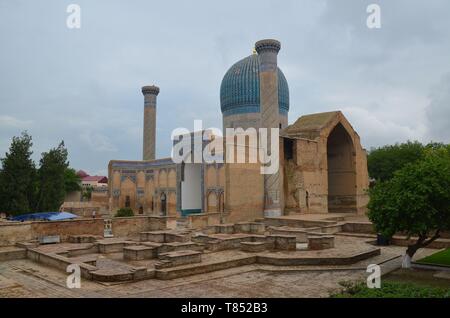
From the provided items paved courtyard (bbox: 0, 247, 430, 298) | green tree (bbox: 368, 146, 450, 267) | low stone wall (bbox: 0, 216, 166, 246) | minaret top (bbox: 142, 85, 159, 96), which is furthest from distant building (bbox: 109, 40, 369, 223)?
green tree (bbox: 368, 146, 450, 267)

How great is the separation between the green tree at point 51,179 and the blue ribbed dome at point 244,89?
15493 millimetres

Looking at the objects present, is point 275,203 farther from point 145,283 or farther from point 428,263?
point 145,283

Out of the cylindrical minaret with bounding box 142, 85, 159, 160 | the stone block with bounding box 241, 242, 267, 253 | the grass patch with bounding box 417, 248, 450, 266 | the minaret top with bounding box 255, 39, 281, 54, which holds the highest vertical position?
the minaret top with bounding box 255, 39, 281, 54

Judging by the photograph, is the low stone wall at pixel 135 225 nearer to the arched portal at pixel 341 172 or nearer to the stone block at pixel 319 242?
the stone block at pixel 319 242

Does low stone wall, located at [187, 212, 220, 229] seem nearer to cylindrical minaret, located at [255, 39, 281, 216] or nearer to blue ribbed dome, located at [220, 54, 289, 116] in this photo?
cylindrical minaret, located at [255, 39, 281, 216]

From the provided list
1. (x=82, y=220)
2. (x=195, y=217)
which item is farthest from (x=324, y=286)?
(x=195, y=217)

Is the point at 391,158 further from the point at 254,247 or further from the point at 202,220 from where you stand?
the point at 254,247

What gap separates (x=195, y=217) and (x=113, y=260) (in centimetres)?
932

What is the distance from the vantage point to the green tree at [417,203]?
9492 millimetres

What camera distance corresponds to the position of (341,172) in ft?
102

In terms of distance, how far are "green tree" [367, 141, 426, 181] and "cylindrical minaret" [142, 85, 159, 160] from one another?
23.5m

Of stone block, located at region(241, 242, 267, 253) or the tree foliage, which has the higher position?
the tree foliage

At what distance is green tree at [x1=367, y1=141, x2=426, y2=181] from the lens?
39.2 meters

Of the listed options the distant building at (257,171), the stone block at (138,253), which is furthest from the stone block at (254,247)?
the distant building at (257,171)
